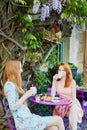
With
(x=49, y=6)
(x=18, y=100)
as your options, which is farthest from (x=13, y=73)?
(x=49, y=6)

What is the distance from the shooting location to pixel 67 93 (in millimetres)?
6672

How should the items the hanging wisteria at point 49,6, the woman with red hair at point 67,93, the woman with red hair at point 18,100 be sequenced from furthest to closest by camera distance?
the hanging wisteria at point 49,6 < the woman with red hair at point 67,93 < the woman with red hair at point 18,100

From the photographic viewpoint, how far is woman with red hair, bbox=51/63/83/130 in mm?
6590

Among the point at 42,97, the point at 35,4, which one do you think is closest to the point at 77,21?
the point at 35,4

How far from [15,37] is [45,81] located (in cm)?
120

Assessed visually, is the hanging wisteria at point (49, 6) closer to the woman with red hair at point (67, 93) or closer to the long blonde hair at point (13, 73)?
the woman with red hair at point (67, 93)

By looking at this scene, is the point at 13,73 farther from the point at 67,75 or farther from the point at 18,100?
the point at 67,75

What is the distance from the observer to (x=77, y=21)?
758cm

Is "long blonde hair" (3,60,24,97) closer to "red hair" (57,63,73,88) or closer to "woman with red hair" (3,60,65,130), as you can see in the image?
"woman with red hair" (3,60,65,130)

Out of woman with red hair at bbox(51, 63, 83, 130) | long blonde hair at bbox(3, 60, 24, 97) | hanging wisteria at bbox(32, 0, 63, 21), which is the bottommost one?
woman with red hair at bbox(51, 63, 83, 130)

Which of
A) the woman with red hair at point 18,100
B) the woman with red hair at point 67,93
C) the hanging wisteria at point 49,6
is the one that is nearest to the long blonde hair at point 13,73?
the woman with red hair at point 18,100

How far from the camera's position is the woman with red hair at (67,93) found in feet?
21.6

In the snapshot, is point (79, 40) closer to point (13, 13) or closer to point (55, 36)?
point (55, 36)

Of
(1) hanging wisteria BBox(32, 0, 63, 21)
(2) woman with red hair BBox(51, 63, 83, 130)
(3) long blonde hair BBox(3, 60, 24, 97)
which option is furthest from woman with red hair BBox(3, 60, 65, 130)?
(1) hanging wisteria BBox(32, 0, 63, 21)
